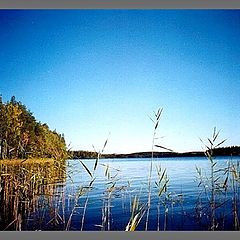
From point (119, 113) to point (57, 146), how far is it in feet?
1.87

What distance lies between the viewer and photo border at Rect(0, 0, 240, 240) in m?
4.01

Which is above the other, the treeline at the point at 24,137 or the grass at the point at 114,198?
the treeline at the point at 24,137

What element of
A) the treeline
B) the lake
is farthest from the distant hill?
the treeline

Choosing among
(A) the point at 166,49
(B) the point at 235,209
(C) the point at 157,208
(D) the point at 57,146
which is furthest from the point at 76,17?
(B) the point at 235,209

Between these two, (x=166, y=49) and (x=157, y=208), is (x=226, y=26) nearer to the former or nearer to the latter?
(x=166, y=49)

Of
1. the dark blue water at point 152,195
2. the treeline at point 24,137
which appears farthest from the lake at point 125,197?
the treeline at point 24,137

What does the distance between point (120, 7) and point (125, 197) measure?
1531mm

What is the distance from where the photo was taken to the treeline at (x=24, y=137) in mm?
4103

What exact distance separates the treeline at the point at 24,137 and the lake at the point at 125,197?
11 cm

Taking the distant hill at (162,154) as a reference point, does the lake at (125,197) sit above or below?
below

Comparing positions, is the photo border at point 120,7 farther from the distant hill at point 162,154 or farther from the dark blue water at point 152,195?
the distant hill at point 162,154

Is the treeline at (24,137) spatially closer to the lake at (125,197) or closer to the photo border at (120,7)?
the lake at (125,197)

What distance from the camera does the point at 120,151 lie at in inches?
161

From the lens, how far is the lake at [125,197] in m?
4.04
